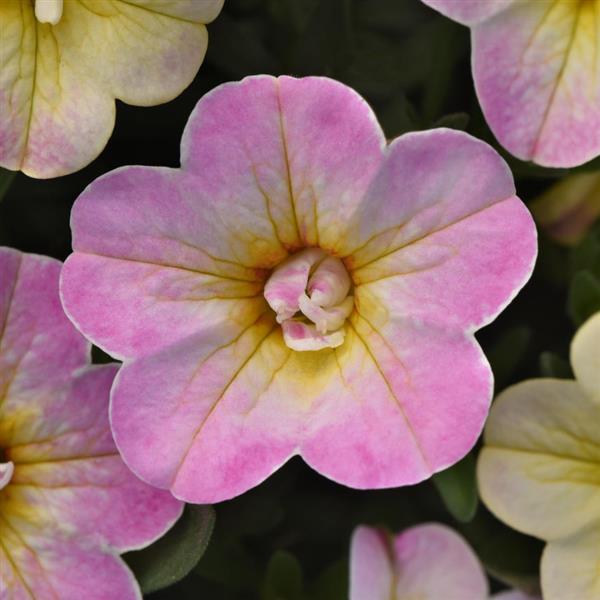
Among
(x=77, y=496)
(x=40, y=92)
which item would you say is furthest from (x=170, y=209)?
(x=77, y=496)

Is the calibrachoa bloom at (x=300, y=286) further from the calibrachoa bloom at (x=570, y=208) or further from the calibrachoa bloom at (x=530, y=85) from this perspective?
the calibrachoa bloom at (x=570, y=208)

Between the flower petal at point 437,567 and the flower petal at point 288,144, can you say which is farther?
the flower petal at point 437,567

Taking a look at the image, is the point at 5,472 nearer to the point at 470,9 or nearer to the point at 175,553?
the point at 175,553

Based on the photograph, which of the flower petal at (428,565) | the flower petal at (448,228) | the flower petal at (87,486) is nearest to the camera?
the flower petal at (448,228)

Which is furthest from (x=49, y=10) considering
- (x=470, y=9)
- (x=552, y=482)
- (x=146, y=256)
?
(x=552, y=482)

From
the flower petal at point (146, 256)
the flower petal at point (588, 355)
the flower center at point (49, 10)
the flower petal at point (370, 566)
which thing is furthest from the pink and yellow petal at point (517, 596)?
the flower center at point (49, 10)

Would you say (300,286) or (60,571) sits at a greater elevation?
(300,286)

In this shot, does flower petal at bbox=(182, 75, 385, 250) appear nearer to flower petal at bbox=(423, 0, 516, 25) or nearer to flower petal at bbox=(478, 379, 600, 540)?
flower petal at bbox=(423, 0, 516, 25)

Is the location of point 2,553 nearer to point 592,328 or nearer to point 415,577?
point 415,577
